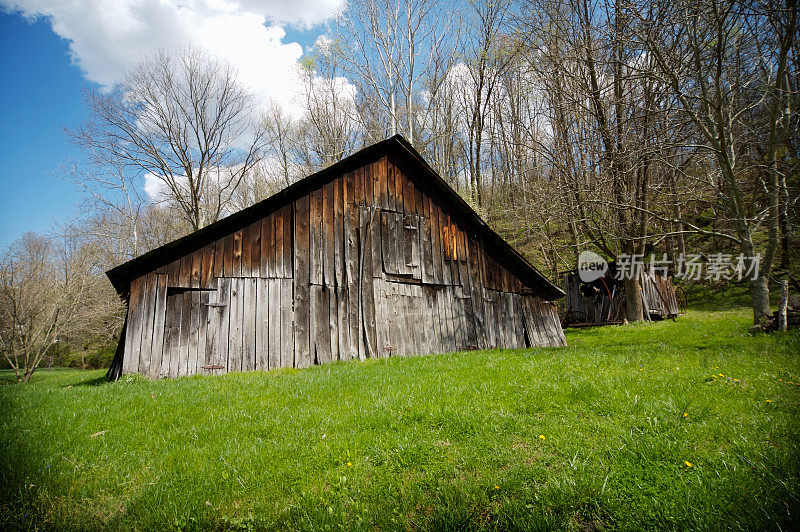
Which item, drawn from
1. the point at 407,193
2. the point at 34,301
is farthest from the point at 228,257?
the point at 34,301

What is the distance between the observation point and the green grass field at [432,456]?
9.07 ft

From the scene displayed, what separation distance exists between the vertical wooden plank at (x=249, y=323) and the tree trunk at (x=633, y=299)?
19536mm

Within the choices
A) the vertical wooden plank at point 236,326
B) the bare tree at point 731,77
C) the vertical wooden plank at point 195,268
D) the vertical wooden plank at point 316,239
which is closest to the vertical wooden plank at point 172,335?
the vertical wooden plank at point 195,268

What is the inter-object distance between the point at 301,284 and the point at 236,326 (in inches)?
78.3

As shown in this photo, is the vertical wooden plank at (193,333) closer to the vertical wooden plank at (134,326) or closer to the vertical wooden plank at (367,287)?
the vertical wooden plank at (134,326)

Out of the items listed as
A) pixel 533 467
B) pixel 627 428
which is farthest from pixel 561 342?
pixel 533 467

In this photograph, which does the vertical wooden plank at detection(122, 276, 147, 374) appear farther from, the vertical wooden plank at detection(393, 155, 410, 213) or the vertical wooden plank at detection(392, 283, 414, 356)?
the vertical wooden plank at detection(393, 155, 410, 213)

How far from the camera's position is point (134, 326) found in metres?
8.76

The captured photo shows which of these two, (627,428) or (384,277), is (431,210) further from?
(627,428)

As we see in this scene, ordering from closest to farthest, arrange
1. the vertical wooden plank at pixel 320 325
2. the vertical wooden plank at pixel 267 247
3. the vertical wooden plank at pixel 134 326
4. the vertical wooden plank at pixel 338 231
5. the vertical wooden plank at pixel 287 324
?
the vertical wooden plank at pixel 134 326, the vertical wooden plank at pixel 287 324, the vertical wooden plank at pixel 267 247, the vertical wooden plank at pixel 320 325, the vertical wooden plank at pixel 338 231

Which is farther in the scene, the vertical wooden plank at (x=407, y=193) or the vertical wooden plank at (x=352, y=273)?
the vertical wooden plank at (x=407, y=193)

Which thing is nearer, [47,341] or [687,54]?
[687,54]

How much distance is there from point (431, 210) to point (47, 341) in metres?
21.0

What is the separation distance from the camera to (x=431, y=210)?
12.8 m
